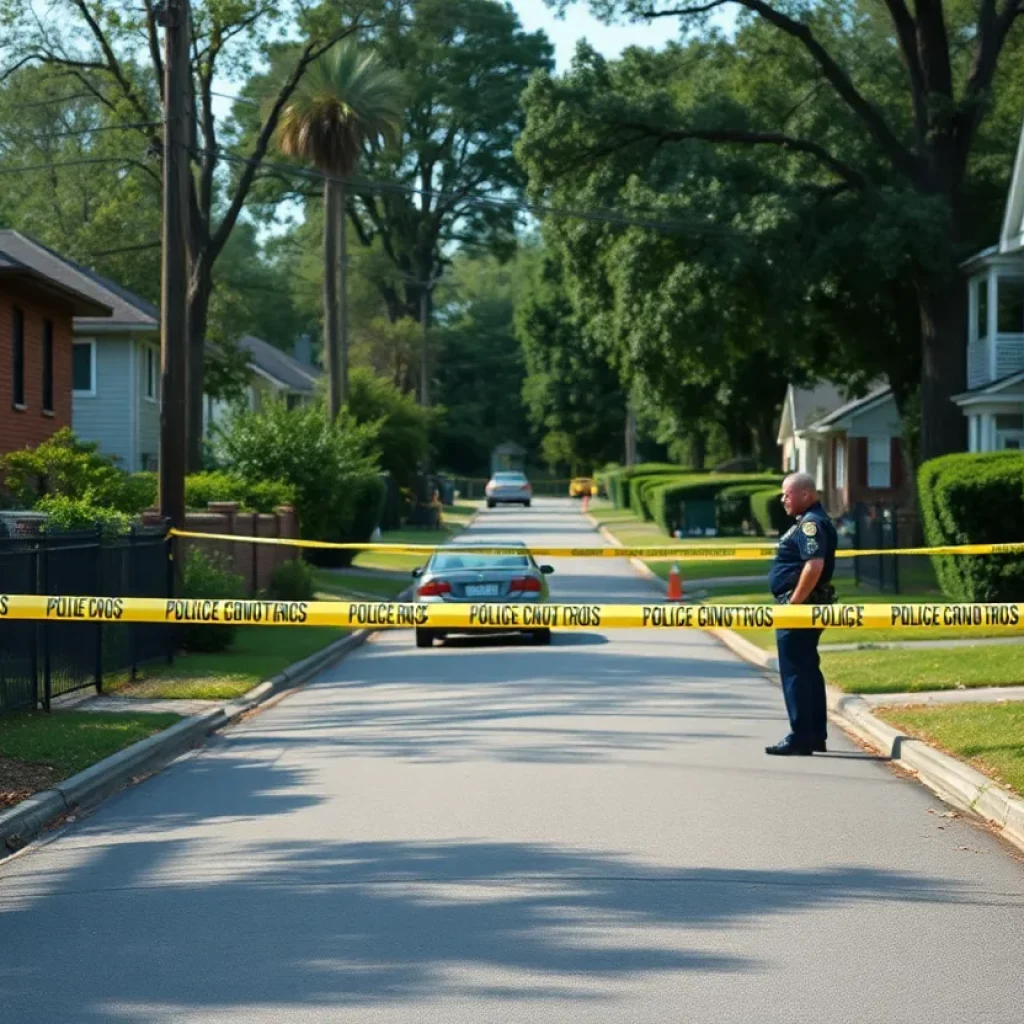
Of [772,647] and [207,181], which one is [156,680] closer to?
[772,647]

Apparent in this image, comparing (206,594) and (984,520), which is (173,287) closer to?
(206,594)

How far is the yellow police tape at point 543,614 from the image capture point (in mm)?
12078

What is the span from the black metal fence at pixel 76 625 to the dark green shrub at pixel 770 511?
3258 centimetres

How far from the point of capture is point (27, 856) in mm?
9898

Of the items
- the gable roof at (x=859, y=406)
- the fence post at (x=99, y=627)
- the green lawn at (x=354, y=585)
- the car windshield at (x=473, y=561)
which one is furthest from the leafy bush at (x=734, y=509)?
the fence post at (x=99, y=627)

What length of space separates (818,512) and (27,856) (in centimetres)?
608

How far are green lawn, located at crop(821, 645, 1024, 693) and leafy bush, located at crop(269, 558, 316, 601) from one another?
33.2 ft

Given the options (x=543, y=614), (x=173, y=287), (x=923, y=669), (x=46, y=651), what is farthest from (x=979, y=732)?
(x=173, y=287)

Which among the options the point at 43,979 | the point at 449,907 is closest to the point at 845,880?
the point at 449,907

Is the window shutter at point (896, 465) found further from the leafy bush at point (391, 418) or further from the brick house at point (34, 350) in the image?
the brick house at point (34, 350)

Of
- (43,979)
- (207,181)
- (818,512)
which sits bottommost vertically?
(43,979)

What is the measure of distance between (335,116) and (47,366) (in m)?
13.8

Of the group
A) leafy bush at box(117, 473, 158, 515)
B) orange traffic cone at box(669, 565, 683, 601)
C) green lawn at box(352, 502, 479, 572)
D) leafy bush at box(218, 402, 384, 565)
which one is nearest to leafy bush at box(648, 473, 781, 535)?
green lawn at box(352, 502, 479, 572)

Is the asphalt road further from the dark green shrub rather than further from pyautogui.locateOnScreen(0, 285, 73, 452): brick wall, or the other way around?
the dark green shrub
